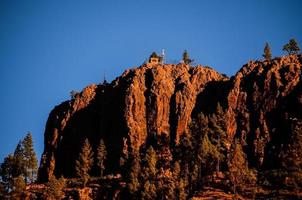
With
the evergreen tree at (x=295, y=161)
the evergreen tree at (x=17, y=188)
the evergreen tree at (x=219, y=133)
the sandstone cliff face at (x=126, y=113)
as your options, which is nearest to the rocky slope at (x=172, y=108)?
the sandstone cliff face at (x=126, y=113)

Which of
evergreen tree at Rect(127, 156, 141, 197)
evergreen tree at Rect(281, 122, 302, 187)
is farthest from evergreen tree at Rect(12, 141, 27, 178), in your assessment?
evergreen tree at Rect(281, 122, 302, 187)

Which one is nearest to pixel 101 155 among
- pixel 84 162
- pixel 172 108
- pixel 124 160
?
pixel 84 162

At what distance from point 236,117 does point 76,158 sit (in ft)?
137

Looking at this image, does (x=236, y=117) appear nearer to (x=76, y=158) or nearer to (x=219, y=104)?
(x=219, y=104)

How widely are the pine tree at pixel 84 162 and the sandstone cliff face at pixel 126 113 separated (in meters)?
4.93

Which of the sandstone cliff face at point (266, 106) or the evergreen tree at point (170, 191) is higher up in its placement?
the sandstone cliff face at point (266, 106)

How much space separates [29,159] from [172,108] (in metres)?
37.8

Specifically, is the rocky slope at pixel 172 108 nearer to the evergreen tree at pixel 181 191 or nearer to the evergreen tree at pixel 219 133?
the evergreen tree at pixel 219 133

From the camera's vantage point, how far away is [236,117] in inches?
5650

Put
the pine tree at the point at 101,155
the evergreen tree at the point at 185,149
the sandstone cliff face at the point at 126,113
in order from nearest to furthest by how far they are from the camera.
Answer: the evergreen tree at the point at 185,149 → the pine tree at the point at 101,155 → the sandstone cliff face at the point at 126,113

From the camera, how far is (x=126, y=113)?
14938cm

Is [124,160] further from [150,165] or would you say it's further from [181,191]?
[181,191]

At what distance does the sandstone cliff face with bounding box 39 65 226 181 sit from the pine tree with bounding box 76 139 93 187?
4.93 metres

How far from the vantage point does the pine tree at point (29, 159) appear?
14238cm
